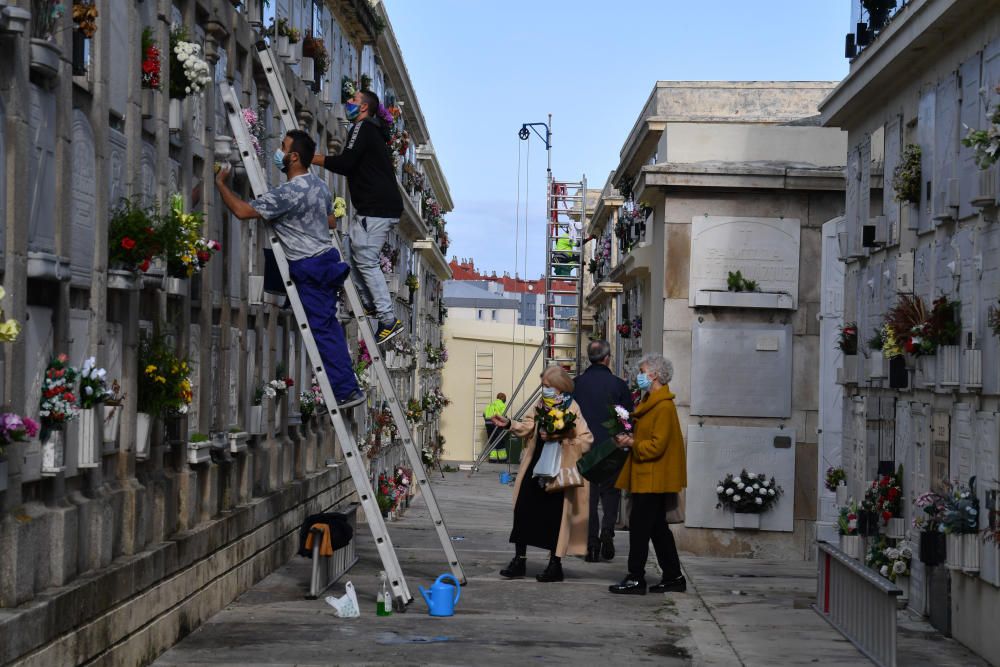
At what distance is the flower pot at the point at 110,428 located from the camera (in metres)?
8.99

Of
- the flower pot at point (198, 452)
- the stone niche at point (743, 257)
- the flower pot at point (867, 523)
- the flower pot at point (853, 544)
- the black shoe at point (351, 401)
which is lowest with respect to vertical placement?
the flower pot at point (853, 544)

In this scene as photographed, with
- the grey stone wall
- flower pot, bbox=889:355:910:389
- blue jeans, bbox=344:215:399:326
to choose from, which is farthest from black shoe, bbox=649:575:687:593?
the grey stone wall

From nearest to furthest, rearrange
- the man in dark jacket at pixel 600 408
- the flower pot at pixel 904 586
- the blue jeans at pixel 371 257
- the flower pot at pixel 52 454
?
the flower pot at pixel 52 454, the blue jeans at pixel 371 257, the flower pot at pixel 904 586, the man in dark jacket at pixel 600 408

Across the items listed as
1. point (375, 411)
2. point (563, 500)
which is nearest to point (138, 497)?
point (563, 500)

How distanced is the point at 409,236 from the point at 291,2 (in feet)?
86.2

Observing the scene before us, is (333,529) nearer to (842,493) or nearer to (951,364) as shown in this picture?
(951,364)

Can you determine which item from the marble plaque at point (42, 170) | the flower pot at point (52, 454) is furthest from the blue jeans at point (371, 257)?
the flower pot at point (52, 454)

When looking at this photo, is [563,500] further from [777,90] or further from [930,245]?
[777,90]

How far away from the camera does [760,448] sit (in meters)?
18.3

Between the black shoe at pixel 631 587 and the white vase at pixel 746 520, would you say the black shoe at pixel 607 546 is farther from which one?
the black shoe at pixel 631 587

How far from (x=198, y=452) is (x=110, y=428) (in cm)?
225

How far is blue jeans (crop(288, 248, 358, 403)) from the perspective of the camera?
1172cm

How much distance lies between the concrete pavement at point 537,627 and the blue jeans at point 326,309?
1.76 meters

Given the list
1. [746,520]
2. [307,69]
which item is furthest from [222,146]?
[746,520]
